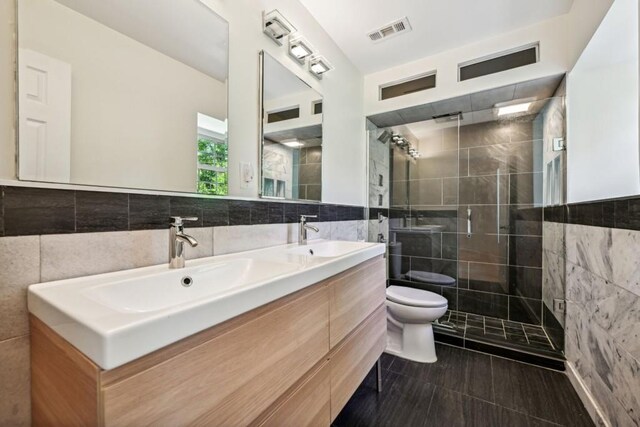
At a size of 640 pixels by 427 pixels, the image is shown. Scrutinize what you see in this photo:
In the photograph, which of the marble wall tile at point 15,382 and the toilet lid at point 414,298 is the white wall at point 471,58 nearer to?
the toilet lid at point 414,298

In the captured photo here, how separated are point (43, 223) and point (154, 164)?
1.25 feet

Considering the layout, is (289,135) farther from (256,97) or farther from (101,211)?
(101,211)

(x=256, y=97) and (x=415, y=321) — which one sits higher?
(x=256, y=97)

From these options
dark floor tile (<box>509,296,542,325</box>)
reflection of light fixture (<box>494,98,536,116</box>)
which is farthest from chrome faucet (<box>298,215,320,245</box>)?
dark floor tile (<box>509,296,542,325</box>)

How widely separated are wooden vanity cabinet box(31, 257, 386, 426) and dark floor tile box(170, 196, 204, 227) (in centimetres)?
49

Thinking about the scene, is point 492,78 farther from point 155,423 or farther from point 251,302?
point 155,423

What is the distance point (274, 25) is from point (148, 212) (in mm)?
1251

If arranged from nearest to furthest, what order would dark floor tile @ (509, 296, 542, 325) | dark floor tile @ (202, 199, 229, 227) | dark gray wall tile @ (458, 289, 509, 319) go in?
dark floor tile @ (202, 199, 229, 227) < dark floor tile @ (509, 296, 542, 325) < dark gray wall tile @ (458, 289, 509, 319)

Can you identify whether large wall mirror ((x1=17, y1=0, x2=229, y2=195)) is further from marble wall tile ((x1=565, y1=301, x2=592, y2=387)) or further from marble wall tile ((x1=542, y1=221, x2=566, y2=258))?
marble wall tile ((x1=542, y1=221, x2=566, y2=258))

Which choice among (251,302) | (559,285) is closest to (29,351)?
(251,302)

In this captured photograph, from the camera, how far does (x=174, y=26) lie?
112cm

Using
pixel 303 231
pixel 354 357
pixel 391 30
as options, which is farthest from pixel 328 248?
pixel 391 30

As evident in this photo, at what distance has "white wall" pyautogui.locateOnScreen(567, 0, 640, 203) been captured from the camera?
1.44m

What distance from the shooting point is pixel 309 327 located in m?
0.93
